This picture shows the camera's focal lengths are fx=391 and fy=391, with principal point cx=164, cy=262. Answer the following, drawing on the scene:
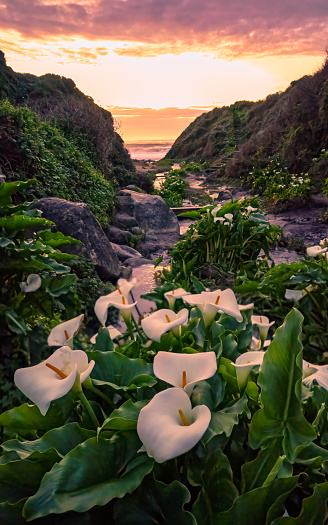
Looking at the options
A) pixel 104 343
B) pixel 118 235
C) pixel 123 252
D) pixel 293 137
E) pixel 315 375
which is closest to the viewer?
pixel 315 375

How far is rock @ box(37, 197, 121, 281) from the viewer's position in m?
4.99

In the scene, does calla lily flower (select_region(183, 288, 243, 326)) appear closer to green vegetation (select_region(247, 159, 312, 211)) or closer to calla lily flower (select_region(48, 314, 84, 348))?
calla lily flower (select_region(48, 314, 84, 348))

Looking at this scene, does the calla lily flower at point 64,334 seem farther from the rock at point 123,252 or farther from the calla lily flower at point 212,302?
the rock at point 123,252

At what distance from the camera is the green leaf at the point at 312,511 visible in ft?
2.64

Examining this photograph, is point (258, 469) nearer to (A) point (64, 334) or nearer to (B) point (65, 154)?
(A) point (64, 334)

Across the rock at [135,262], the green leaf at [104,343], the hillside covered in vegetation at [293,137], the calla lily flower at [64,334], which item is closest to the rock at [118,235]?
the rock at [135,262]

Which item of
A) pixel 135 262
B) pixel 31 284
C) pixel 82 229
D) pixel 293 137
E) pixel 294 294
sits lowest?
pixel 135 262

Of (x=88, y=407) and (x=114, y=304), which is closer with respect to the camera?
(x=88, y=407)

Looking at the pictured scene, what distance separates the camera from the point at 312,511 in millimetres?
816

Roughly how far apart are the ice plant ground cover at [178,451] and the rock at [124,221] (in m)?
7.73

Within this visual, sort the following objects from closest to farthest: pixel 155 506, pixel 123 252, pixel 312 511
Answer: pixel 312 511 < pixel 155 506 < pixel 123 252

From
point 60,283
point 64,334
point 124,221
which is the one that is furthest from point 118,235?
point 64,334

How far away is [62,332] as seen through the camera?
1340mm

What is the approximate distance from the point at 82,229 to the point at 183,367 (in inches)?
165
